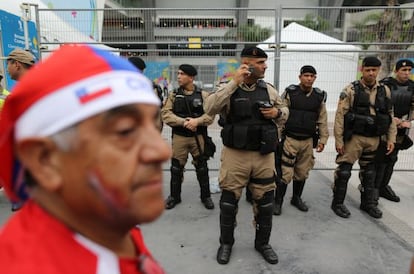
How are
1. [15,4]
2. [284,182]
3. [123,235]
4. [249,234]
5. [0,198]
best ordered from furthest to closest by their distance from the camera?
[15,4], [0,198], [284,182], [249,234], [123,235]

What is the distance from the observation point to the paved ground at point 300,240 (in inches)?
123

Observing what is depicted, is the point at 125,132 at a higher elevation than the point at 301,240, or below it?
higher

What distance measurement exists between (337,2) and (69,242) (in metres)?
30.8

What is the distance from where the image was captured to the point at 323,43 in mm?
5387

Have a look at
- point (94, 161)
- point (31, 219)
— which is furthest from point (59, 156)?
point (31, 219)

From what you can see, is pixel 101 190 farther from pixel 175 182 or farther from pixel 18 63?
pixel 175 182

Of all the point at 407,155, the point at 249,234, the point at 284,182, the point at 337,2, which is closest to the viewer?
the point at 249,234

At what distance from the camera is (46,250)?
767 millimetres

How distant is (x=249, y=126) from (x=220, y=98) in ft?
1.23

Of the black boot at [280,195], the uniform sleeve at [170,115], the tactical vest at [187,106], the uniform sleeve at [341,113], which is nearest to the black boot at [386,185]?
the uniform sleeve at [341,113]

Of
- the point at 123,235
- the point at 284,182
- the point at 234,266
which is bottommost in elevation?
the point at 234,266

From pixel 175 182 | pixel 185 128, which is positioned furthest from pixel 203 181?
pixel 185 128

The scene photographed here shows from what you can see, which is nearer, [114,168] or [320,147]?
[114,168]

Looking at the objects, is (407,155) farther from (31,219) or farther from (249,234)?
(31,219)
